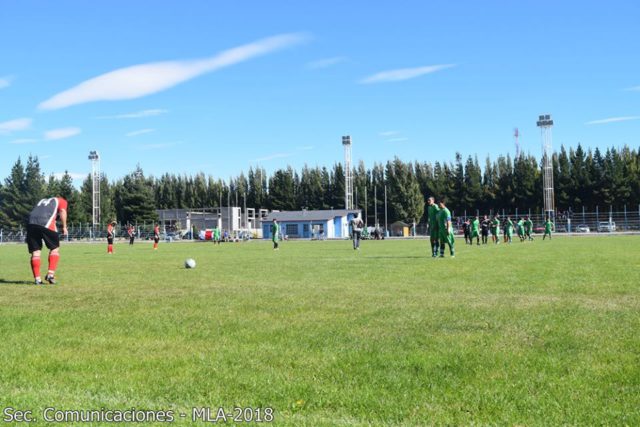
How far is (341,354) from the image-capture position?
18.6 ft

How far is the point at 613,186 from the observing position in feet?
305

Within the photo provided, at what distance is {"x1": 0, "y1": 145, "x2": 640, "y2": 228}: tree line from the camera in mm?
96562

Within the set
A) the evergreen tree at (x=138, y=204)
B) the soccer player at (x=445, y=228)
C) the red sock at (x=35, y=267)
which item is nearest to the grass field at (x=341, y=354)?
the red sock at (x=35, y=267)

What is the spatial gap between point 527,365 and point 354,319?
9.11 ft

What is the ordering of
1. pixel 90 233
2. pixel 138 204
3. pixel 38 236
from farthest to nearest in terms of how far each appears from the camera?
pixel 138 204, pixel 90 233, pixel 38 236

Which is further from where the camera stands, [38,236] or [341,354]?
[38,236]

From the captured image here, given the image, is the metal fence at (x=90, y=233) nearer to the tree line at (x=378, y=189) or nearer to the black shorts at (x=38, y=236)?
the tree line at (x=378, y=189)

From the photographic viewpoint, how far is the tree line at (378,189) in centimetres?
9656

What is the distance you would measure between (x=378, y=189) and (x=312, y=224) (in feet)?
93.8

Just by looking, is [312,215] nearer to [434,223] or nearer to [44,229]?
[434,223]

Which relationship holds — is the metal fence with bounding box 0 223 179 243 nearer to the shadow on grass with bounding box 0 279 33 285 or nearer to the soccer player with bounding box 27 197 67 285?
the shadow on grass with bounding box 0 279 33 285

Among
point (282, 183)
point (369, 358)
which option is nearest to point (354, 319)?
point (369, 358)

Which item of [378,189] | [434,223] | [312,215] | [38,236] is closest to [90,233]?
[312,215]

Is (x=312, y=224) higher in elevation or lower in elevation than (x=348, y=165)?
lower
